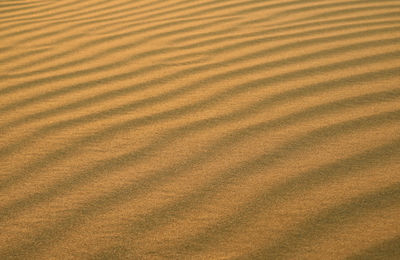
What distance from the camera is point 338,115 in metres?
1.75

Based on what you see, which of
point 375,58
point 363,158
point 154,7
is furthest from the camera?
point 154,7

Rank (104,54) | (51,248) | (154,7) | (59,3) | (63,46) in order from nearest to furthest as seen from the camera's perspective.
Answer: (51,248) < (104,54) < (63,46) < (154,7) < (59,3)

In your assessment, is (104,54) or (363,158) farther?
(104,54)

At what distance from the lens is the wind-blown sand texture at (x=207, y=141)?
1237 millimetres

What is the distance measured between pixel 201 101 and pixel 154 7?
1744mm

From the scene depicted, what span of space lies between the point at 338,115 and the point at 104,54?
1499 millimetres

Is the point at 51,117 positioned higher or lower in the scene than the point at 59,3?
lower

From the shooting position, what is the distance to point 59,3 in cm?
371

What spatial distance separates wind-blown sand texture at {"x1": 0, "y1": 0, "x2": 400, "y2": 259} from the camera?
1.24 metres

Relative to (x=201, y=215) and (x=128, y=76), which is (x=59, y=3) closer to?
(x=128, y=76)

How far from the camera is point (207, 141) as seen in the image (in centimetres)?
166

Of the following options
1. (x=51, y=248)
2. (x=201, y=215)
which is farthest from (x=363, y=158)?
(x=51, y=248)

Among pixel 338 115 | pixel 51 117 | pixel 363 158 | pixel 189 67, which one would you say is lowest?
pixel 363 158

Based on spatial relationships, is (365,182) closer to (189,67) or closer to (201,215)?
(201,215)
